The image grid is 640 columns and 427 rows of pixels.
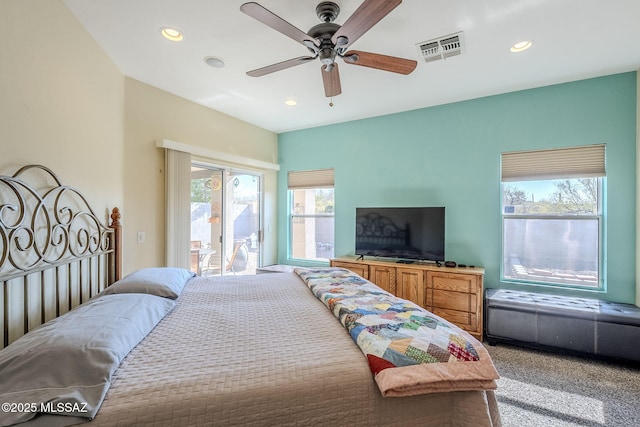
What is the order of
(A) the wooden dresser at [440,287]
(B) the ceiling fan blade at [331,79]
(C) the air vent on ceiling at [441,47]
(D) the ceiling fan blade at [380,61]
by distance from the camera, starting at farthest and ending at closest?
(A) the wooden dresser at [440,287] → (C) the air vent on ceiling at [441,47] → (B) the ceiling fan blade at [331,79] → (D) the ceiling fan blade at [380,61]

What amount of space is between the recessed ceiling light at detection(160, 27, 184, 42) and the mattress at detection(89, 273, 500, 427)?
214 centimetres

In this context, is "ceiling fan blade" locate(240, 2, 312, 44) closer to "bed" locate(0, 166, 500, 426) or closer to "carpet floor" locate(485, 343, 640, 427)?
"bed" locate(0, 166, 500, 426)

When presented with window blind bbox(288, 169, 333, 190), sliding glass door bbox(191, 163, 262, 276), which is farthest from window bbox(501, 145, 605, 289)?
sliding glass door bbox(191, 163, 262, 276)

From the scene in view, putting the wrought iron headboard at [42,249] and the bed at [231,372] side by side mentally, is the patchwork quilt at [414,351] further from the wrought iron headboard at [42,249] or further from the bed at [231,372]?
the wrought iron headboard at [42,249]

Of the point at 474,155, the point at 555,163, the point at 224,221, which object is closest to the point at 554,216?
the point at 555,163

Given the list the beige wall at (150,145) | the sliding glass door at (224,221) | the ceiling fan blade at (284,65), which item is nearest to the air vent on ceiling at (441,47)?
the ceiling fan blade at (284,65)

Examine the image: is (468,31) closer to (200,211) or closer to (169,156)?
(169,156)

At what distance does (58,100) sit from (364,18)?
1933 millimetres

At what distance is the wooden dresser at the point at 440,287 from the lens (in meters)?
3.04

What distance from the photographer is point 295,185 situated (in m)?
4.81

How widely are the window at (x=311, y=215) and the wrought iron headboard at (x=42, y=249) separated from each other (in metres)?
2.94

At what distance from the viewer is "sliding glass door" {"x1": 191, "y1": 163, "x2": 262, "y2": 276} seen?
3.73 metres

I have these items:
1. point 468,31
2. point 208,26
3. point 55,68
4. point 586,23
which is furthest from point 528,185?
point 55,68

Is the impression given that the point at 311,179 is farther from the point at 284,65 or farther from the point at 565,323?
the point at 565,323
